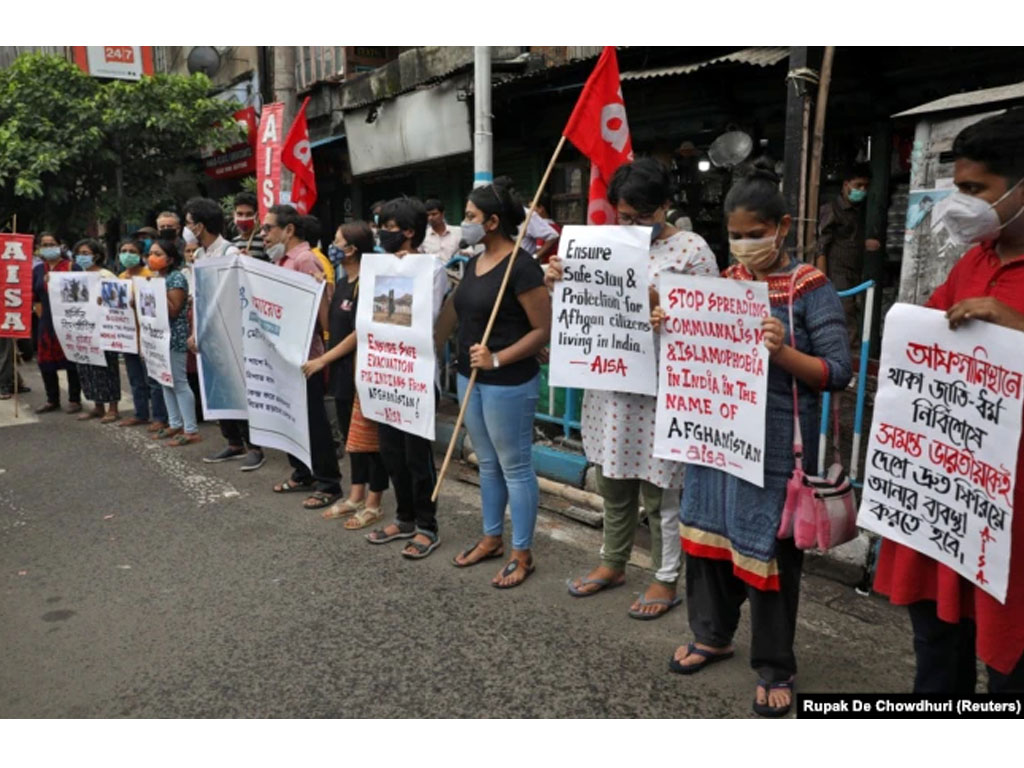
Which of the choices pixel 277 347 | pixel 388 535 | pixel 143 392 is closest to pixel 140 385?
pixel 143 392

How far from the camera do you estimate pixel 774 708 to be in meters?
2.74

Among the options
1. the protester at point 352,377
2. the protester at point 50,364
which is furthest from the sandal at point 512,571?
the protester at point 50,364

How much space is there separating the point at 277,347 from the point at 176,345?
1.97 metres

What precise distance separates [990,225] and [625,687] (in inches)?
76.4

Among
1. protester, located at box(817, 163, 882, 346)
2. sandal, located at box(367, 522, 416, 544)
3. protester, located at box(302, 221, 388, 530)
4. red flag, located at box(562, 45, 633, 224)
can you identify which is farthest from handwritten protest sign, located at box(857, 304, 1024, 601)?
protester, located at box(817, 163, 882, 346)

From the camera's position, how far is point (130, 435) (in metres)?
7.27

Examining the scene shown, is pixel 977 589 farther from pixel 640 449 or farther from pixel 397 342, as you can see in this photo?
pixel 397 342

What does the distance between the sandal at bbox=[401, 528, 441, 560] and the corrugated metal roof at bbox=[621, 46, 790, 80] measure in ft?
15.0

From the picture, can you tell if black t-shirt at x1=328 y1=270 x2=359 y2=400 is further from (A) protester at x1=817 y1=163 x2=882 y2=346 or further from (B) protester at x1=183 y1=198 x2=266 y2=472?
(A) protester at x1=817 y1=163 x2=882 y2=346

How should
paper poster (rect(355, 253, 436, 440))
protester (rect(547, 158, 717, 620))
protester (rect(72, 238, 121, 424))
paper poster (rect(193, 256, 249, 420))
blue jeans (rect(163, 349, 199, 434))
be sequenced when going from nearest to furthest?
protester (rect(547, 158, 717, 620)), paper poster (rect(355, 253, 436, 440)), paper poster (rect(193, 256, 249, 420)), blue jeans (rect(163, 349, 199, 434)), protester (rect(72, 238, 121, 424))

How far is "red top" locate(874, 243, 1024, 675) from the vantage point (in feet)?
6.93

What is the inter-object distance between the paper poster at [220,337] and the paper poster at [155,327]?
899mm

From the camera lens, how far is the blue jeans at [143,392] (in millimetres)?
7301

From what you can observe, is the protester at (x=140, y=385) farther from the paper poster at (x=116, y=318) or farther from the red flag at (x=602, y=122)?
the red flag at (x=602, y=122)
